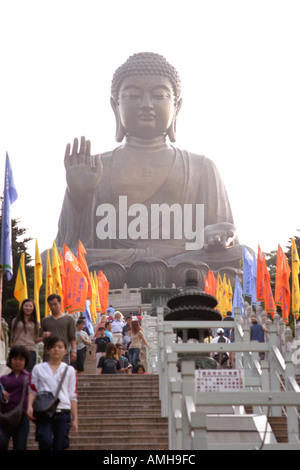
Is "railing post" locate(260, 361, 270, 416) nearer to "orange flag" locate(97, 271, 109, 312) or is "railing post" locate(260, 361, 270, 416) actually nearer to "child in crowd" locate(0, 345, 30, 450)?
"child in crowd" locate(0, 345, 30, 450)

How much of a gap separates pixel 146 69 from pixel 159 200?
5057 millimetres

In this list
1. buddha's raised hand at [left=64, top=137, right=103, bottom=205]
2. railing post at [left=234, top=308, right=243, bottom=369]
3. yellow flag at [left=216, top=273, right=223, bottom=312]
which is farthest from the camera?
buddha's raised hand at [left=64, top=137, right=103, bottom=205]

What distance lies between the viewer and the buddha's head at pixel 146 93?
116 ft

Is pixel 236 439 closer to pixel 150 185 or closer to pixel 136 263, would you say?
pixel 136 263

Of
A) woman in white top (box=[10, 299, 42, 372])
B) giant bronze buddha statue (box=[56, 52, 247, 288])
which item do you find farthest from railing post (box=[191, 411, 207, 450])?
giant bronze buddha statue (box=[56, 52, 247, 288])

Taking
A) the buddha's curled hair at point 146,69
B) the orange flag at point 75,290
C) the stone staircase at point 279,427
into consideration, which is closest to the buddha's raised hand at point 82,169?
the buddha's curled hair at point 146,69

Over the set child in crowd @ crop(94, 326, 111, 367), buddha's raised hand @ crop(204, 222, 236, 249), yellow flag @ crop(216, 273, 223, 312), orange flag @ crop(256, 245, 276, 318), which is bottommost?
child in crowd @ crop(94, 326, 111, 367)

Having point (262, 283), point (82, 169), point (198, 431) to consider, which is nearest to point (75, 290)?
point (262, 283)

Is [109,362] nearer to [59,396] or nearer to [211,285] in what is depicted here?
[59,396]

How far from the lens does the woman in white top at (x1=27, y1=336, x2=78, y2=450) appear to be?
6210mm

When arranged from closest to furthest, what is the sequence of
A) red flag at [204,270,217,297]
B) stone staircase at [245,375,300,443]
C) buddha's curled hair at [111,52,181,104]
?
1. stone staircase at [245,375,300,443]
2. red flag at [204,270,217,297]
3. buddha's curled hair at [111,52,181,104]

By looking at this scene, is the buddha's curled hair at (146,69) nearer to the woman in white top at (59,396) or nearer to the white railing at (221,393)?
the white railing at (221,393)

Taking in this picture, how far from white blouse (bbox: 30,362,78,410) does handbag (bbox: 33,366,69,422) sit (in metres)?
0.05
